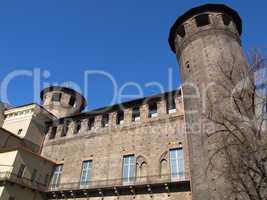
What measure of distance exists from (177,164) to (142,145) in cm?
314

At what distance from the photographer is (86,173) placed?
19812mm

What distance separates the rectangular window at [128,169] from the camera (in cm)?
1750

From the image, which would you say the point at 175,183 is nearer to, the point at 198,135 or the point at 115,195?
the point at 198,135

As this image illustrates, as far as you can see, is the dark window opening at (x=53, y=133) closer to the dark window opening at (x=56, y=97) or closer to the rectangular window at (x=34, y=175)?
the rectangular window at (x=34, y=175)

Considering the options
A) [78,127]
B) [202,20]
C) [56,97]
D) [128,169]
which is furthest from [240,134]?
[56,97]

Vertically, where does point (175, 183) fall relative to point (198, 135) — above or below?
below

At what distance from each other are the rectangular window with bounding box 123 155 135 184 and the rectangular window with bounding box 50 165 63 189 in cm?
623

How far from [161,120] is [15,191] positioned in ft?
38.0

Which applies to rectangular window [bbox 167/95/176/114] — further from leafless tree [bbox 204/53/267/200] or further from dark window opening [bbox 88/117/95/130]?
dark window opening [bbox 88/117/95/130]

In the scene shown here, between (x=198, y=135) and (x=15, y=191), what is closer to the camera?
(x=198, y=135)

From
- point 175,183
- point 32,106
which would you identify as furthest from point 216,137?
point 32,106

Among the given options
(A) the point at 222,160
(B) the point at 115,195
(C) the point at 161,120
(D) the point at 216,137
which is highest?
(C) the point at 161,120

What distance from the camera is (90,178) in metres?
19.2

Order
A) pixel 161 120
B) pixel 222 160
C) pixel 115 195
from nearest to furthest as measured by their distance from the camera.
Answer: pixel 222 160 → pixel 115 195 → pixel 161 120
